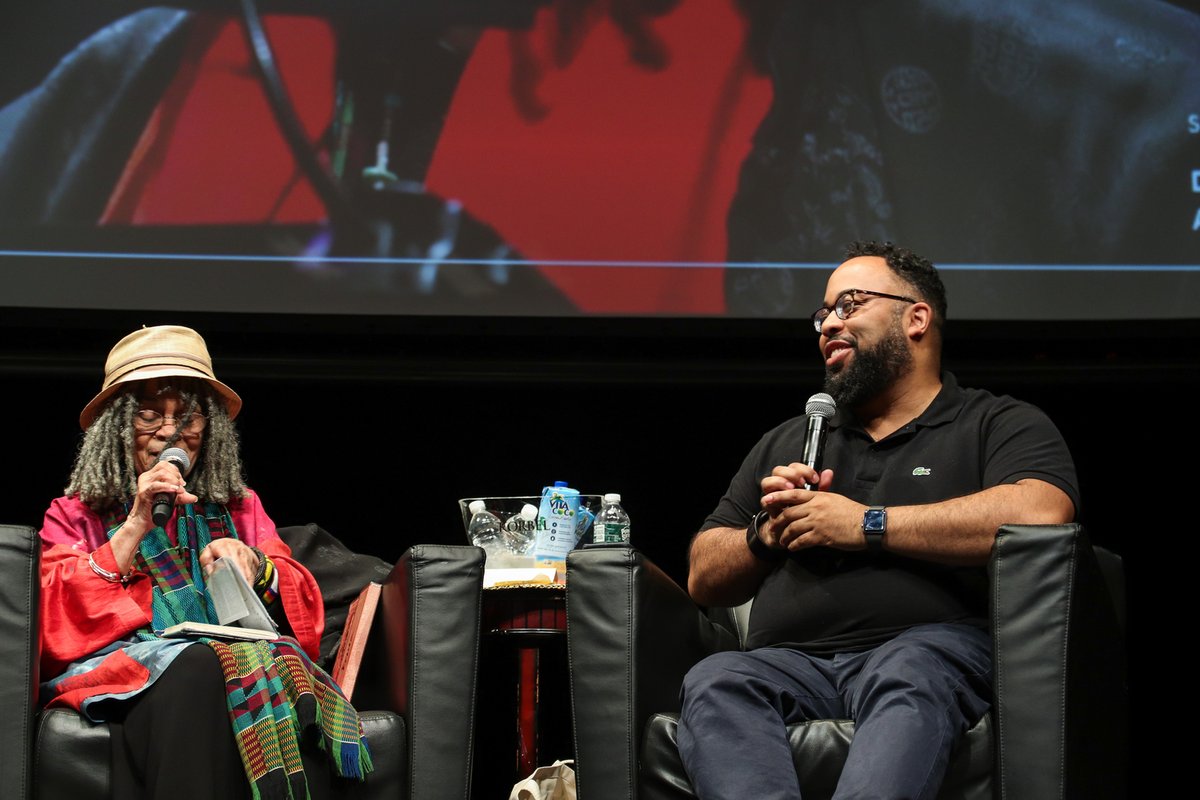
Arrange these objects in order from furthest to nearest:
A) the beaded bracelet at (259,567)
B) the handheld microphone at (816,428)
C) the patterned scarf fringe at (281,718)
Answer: the beaded bracelet at (259,567)
the handheld microphone at (816,428)
the patterned scarf fringe at (281,718)

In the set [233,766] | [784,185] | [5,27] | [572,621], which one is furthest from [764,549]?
[5,27]

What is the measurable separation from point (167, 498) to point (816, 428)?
1166 mm

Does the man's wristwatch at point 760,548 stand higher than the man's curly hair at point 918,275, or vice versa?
the man's curly hair at point 918,275

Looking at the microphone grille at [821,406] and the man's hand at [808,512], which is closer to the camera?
the man's hand at [808,512]

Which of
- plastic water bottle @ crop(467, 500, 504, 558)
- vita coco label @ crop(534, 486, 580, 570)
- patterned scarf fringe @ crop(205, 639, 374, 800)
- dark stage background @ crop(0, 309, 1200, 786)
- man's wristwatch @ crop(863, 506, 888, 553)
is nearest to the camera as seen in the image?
patterned scarf fringe @ crop(205, 639, 374, 800)

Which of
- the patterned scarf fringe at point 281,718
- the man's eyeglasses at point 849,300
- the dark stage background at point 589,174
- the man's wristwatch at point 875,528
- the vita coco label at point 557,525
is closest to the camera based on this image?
the patterned scarf fringe at point 281,718

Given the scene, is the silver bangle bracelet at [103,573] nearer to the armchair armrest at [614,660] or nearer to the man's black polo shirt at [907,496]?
the armchair armrest at [614,660]

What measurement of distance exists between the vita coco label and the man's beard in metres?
0.63

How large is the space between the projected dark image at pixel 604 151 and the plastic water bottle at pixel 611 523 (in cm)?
70

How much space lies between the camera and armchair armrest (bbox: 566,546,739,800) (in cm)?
214

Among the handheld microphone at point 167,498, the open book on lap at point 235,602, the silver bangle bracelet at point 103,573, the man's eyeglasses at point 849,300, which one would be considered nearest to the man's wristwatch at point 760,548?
the man's eyeglasses at point 849,300

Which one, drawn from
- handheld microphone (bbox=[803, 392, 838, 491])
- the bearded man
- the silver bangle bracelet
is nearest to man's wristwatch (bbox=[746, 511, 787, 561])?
the bearded man

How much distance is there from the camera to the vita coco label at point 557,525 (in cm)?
282

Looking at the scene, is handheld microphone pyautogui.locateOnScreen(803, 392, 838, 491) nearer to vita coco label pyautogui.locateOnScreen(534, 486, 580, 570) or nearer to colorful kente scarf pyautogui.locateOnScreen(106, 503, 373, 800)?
vita coco label pyautogui.locateOnScreen(534, 486, 580, 570)
